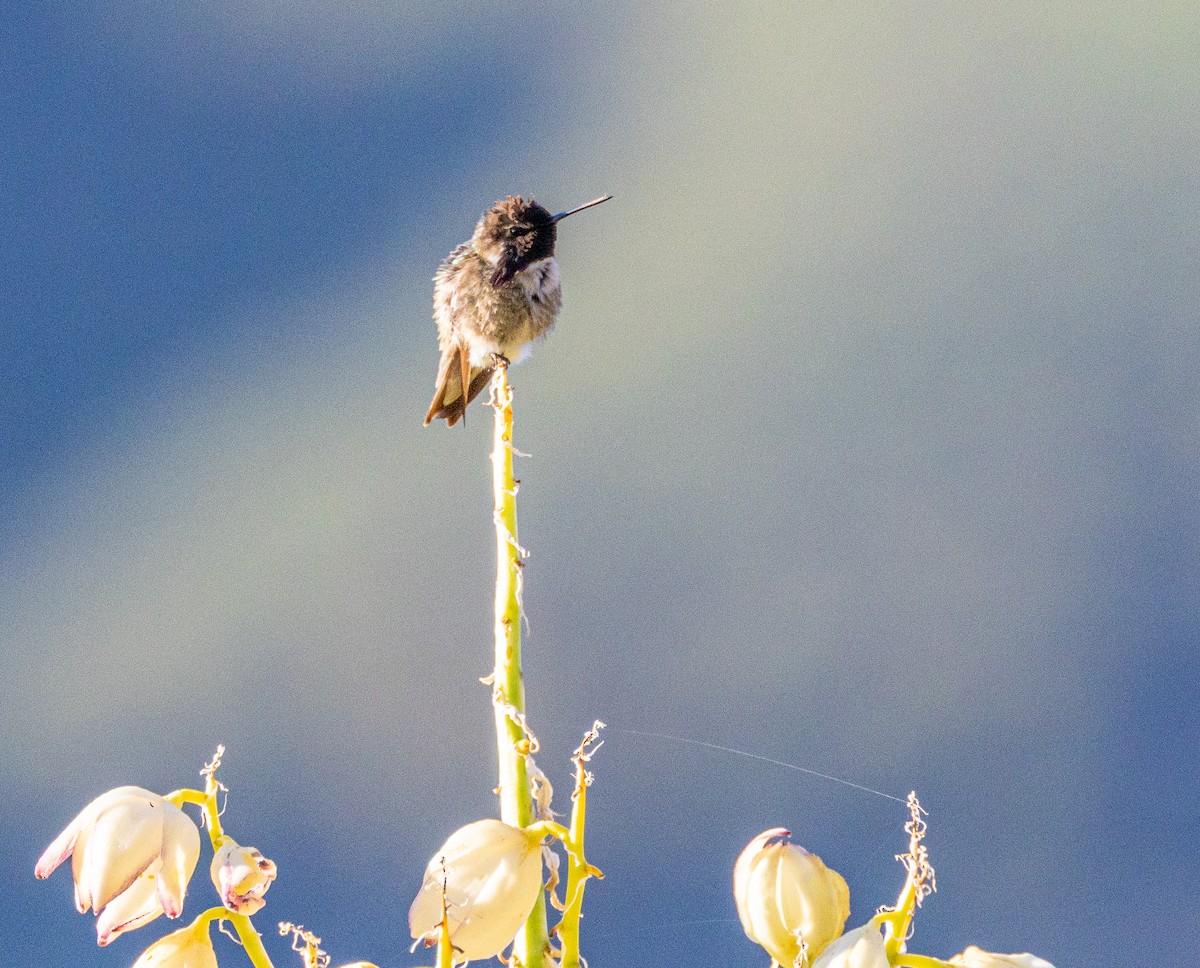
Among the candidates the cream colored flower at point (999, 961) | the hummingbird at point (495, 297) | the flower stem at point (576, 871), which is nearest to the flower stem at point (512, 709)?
the flower stem at point (576, 871)

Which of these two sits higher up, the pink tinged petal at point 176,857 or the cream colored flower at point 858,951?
the cream colored flower at point 858,951

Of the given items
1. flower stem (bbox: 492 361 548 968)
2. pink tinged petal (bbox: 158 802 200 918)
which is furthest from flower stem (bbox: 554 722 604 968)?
pink tinged petal (bbox: 158 802 200 918)

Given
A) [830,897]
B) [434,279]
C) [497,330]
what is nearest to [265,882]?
[830,897]

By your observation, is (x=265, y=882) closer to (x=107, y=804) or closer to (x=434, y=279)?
(x=107, y=804)

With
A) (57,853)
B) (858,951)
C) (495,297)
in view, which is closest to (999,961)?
(858,951)

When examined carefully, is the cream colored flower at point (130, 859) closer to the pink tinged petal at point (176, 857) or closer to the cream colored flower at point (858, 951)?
the pink tinged petal at point (176, 857)

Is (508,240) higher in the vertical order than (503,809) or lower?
higher
